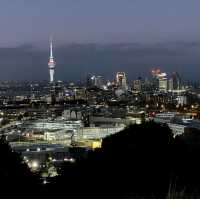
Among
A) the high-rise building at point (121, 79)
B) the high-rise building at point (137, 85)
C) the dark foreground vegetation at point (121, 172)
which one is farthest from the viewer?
the high-rise building at point (121, 79)

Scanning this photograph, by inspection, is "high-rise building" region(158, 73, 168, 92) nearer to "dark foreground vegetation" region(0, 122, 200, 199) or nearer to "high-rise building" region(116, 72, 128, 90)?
"high-rise building" region(116, 72, 128, 90)

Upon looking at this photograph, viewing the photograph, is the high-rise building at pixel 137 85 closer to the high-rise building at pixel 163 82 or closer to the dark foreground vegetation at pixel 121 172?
the high-rise building at pixel 163 82

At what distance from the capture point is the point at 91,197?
27.5ft

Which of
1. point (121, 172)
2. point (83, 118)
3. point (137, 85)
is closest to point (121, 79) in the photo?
point (137, 85)

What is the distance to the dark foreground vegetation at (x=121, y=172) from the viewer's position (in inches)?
314

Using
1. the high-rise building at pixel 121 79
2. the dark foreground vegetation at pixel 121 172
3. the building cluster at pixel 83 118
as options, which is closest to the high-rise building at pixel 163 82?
the building cluster at pixel 83 118

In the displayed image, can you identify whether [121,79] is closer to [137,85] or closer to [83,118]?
[137,85]

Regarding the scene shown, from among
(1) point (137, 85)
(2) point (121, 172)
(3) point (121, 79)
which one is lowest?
(2) point (121, 172)

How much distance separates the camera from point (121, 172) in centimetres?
921

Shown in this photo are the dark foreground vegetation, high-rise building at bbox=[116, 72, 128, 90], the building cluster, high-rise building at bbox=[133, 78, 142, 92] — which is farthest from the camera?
high-rise building at bbox=[116, 72, 128, 90]

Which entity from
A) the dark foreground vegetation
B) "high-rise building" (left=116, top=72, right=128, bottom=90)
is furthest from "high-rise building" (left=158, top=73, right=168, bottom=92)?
the dark foreground vegetation

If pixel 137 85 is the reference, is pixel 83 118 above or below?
below

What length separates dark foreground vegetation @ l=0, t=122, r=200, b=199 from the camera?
797cm

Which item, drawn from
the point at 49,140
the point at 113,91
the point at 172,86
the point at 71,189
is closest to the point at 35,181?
the point at 71,189
